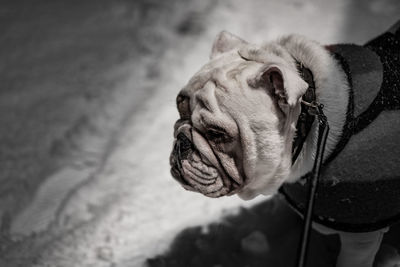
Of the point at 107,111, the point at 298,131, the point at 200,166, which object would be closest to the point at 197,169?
the point at 200,166

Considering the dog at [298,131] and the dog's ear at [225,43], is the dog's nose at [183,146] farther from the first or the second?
the dog's ear at [225,43]

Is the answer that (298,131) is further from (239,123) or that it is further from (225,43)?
(225,43)

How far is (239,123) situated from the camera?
1081mm

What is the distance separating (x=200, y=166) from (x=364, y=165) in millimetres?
426

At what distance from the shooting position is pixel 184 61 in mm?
2535

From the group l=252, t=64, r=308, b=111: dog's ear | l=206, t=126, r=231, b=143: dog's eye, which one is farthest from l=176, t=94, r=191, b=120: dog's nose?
l=252, t=64, r=308, b=111: dog's ear

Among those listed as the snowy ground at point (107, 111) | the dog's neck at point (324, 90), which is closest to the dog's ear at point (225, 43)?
the dog's neck at point (324, 90)

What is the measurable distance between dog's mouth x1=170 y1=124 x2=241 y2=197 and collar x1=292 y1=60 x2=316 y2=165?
0.61ft

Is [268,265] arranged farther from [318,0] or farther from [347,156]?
[318,0]

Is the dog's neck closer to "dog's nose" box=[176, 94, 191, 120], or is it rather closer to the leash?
the leash

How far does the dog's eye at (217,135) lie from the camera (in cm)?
111

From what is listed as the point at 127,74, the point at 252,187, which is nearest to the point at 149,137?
the point at 127,74

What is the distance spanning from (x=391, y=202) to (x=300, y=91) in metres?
0.45

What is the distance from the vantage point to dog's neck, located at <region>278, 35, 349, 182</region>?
116 centimetres
